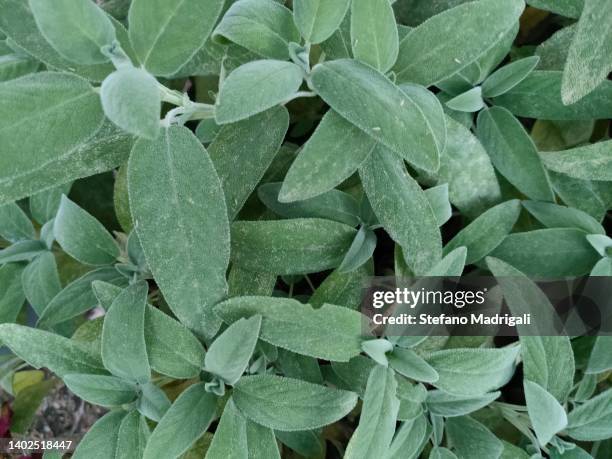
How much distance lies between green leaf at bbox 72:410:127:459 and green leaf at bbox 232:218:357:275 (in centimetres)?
17

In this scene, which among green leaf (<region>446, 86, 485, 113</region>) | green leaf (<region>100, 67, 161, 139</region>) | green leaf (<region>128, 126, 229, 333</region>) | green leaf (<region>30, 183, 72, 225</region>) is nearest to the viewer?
green leaf (<region>100, 67, 161, 139</region>)

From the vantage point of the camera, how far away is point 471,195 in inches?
25.1

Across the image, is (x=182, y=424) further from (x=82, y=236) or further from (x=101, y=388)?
(x=82, y=236)

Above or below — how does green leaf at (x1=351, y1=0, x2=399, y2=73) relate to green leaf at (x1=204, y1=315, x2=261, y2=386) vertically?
above

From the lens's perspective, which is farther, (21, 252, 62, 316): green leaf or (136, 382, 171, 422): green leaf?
(21, 252, 62, 316): green leaf

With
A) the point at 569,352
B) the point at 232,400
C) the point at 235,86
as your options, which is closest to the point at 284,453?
the point at 232,400

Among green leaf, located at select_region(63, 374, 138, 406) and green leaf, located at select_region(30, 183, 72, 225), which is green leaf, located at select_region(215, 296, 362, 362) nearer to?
green leaf, located at select_region(63, 374, 138, 406)

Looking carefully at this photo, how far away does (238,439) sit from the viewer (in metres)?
0.53

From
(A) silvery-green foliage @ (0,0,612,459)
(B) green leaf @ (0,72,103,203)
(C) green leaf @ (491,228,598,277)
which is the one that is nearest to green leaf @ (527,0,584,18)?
(A) silvery-green foliage @ (0,0,612,459)

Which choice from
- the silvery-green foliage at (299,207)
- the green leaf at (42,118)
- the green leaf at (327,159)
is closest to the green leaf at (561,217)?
the silvery-green foliage at (299,207)

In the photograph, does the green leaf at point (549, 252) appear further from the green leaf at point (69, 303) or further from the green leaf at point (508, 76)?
the green leaf at point (69, 303)

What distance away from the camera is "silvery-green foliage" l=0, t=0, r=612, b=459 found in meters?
0.48

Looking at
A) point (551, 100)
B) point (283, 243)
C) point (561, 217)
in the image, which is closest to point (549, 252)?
point (561, 217)

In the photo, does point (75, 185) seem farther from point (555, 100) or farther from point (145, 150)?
point (555, 100)
